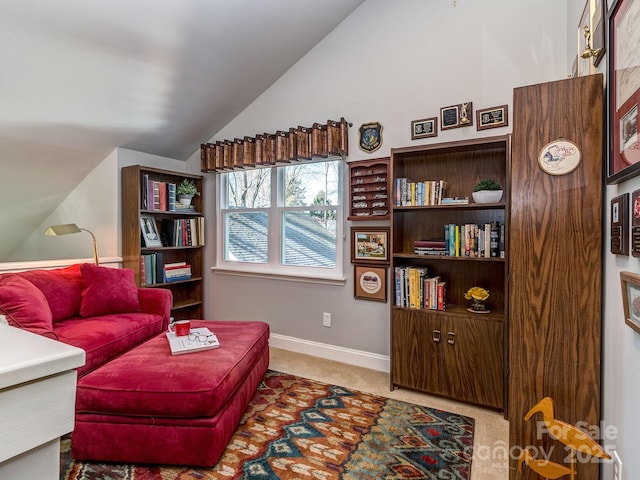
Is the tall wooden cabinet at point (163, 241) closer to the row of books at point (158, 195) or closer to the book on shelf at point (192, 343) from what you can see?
the row of books at point (158, 195)

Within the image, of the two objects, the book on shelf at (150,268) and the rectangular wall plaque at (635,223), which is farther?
the book on shelf at (150,268)

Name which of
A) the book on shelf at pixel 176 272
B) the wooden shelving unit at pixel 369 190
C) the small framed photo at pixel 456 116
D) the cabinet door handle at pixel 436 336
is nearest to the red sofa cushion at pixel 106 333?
the book on shelf at pixel 176 272

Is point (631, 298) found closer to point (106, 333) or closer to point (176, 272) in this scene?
point (106, 333)

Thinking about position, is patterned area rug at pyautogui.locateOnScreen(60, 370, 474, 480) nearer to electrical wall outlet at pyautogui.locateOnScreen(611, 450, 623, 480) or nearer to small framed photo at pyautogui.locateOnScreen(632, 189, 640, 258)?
electrical wall outlet at pyautogui.locateOnScreen(611, 450, 623, 480)

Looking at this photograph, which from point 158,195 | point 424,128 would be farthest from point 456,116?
point 158,195

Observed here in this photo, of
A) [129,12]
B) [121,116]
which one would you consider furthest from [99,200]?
[129,12]

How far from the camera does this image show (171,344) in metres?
1.92

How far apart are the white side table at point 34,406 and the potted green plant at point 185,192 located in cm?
318

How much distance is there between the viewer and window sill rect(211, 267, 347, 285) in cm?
291

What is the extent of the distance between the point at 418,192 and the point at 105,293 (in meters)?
2.46

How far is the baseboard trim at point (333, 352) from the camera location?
8.95 ft

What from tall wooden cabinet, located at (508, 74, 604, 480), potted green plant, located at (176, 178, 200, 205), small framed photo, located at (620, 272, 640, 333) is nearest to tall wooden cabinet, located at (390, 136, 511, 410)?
tall wooden cabinet, located at (508, 74, 604, 480)

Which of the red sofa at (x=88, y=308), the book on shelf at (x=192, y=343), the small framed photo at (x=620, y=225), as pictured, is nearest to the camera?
the small framed photo at (x=620, y=225)

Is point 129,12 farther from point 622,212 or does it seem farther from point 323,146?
point 622,212
